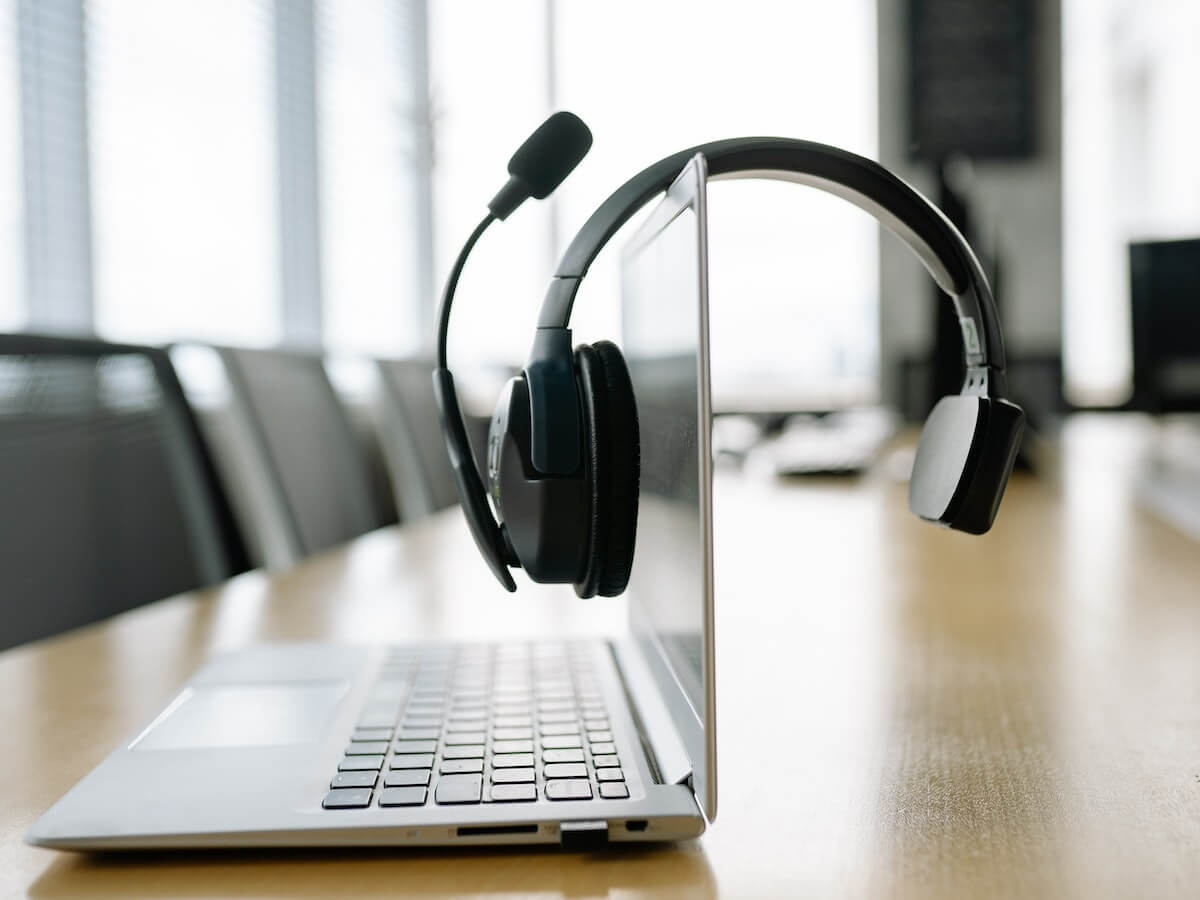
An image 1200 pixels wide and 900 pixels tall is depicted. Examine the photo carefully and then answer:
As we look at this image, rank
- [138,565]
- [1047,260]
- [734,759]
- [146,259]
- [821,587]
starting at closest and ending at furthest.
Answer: [734,759] → [821,587] → [138,565] → [146,259] → [1047,260]

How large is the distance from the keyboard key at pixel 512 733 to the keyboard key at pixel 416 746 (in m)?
0.03

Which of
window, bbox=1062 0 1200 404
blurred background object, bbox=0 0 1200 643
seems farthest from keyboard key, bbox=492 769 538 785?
window, bbox=1062 0 1200 404

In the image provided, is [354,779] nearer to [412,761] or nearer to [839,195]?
[412,761]

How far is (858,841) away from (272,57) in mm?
2741

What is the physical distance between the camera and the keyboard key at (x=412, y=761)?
40 centimetres

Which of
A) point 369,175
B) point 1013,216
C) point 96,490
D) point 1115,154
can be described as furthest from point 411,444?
point 1115,154

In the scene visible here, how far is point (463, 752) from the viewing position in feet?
1.37

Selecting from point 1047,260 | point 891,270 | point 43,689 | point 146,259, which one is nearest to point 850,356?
point 891,270

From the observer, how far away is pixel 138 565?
131 cm

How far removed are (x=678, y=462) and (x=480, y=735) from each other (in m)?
0.15

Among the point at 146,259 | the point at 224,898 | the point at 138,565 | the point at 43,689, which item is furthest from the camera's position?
the point at 146,259

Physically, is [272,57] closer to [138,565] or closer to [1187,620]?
[138,565]

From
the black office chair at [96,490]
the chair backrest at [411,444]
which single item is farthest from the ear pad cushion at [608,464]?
the chair backrest at [411,444]

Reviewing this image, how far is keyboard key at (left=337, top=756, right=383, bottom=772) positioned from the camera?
0.40m
